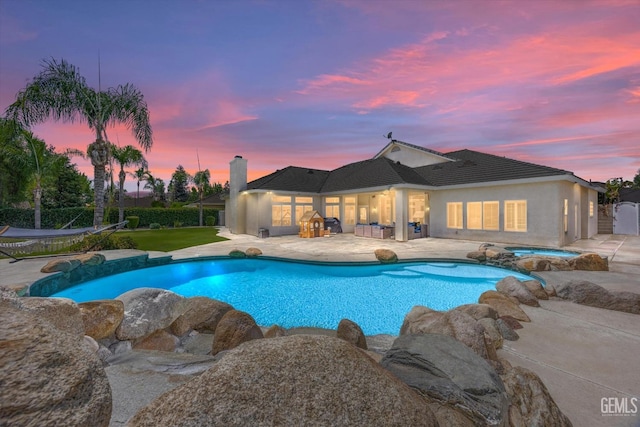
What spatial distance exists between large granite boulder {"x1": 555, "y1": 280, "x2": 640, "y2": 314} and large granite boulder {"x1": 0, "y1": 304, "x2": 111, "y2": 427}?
24.0 feet

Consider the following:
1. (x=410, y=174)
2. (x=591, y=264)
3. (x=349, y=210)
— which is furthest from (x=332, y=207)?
(x=591, y=264)

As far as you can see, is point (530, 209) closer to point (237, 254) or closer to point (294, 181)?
point (237, 254)

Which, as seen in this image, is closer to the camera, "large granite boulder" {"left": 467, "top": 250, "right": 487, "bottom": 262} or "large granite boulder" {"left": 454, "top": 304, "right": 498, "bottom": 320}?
"large granite boulder" {"left": 454, "top": 304, "right": 498, "bottom": 320}

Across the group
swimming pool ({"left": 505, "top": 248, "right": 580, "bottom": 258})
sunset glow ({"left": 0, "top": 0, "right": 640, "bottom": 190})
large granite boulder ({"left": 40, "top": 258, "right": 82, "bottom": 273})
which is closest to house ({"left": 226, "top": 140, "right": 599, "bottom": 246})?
swimming pool ({"left": 505, "top": 248, "right": 580, "bottom": 258})

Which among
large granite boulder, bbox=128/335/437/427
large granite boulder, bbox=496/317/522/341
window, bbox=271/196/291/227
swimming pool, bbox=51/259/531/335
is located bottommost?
swimming pool, bbox=51/259/531/335

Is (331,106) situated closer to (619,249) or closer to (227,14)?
(227,14)

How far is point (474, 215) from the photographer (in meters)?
15.3

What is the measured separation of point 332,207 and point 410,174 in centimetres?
663

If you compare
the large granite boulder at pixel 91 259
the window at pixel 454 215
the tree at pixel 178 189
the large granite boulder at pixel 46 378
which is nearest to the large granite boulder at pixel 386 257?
the window at pixel 454 215

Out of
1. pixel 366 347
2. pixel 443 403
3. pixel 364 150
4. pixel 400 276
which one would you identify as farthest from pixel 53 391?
pixel 364 150

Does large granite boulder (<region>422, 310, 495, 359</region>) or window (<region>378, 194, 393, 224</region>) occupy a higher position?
window (<region>378, 194, 393, 224</region>)

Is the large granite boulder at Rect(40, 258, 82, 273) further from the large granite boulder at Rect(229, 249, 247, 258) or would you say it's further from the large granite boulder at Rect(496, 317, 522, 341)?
the large granite boulder at Rect(496, 317, 522, 341)

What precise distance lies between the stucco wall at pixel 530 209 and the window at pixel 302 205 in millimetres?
9869

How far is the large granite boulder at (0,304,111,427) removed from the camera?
3.65 ft
